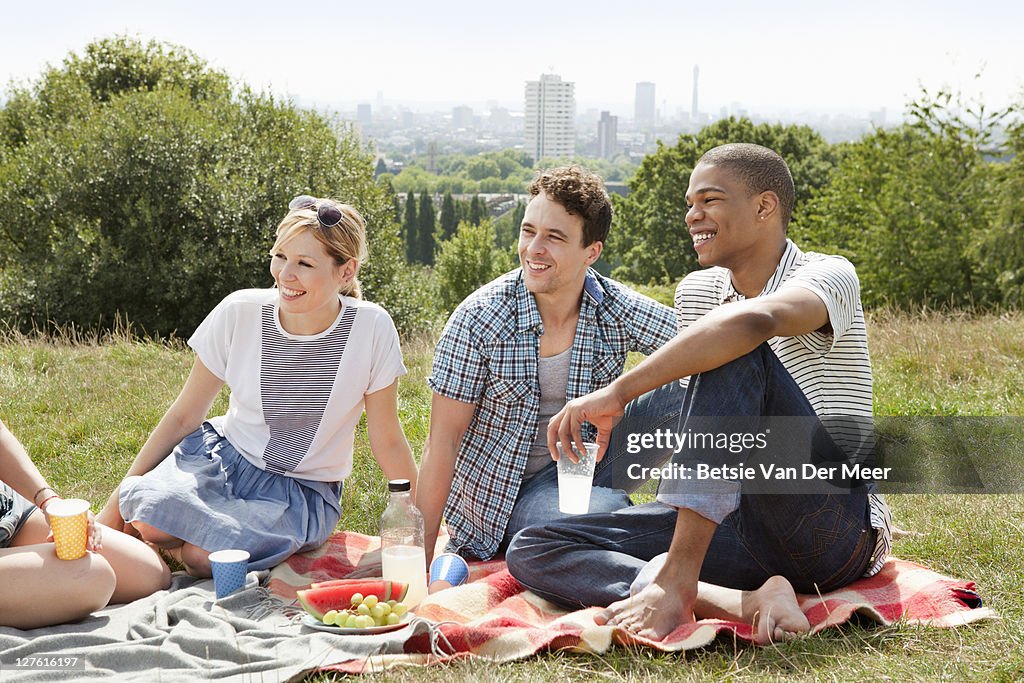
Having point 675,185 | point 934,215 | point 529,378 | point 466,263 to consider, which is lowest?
point 466,263

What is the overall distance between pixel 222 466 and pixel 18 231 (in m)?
20.7

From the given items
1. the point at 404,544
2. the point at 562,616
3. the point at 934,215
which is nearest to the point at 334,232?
the point at 404,544

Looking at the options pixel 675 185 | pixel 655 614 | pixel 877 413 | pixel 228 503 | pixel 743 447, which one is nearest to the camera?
pixel 743 447

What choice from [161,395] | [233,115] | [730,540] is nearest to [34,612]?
Result: [730,540]

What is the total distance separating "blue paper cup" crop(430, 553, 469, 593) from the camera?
12.0 ft

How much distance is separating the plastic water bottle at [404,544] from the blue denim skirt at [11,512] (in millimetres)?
1284

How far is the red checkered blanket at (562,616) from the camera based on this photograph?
114 inches

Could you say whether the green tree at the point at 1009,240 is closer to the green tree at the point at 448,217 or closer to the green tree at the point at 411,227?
the green tree at the point at 448,217

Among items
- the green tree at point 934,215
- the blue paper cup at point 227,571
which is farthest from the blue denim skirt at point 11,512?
the green tree at point 934,215

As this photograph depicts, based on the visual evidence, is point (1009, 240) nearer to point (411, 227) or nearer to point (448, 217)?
point (448, 217)

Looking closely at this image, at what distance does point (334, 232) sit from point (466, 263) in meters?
55.7

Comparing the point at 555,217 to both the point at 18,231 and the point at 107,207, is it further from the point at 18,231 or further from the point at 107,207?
the point at 18,231

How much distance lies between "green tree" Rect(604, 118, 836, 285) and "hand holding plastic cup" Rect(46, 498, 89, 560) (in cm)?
3737

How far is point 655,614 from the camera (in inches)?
115
